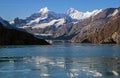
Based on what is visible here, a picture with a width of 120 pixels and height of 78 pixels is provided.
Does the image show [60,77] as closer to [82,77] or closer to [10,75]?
[82,77]

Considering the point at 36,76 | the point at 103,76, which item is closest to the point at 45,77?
the point at 36,76

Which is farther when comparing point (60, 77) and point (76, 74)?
point (76, 74)

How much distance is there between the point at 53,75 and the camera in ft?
135

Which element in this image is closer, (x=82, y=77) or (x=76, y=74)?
(x=82, y=77)

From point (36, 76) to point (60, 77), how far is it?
3.08 metres

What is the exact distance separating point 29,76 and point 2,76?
321 cm

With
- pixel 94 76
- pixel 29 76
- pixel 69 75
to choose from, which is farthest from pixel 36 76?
pixel 94 76

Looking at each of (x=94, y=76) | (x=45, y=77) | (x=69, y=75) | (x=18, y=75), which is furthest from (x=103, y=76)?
(x=18, y=75)

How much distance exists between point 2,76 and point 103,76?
11.9 metres

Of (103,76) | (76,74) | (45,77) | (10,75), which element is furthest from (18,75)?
(103,76)

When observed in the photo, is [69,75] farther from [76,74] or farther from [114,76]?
[114,76]

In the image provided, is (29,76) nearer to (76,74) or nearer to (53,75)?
(53,75)

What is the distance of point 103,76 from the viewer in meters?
40.4

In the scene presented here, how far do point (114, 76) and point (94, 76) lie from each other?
94.8 inches
